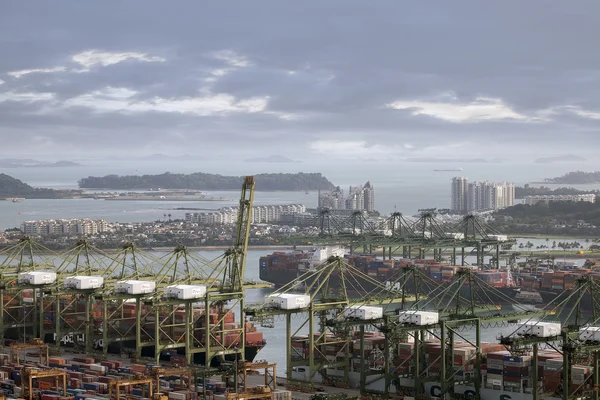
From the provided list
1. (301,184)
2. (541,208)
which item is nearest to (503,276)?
(541,208)

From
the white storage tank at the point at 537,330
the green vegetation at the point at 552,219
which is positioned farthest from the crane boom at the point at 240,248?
the green vegetation at the point at 552,219

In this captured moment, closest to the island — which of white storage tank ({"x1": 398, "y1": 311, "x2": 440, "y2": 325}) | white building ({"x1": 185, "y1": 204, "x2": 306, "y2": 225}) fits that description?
white building ({"x1": 185, "y1": 204, "x2": 306, "y2": 225})

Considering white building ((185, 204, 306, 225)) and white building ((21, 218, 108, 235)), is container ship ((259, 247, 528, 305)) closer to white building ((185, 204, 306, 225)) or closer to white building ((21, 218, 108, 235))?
white building ((21, 218, 108, 235))

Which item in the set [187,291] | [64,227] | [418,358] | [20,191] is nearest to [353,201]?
[64,227]

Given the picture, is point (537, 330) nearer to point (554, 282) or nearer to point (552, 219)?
point (554, 282)

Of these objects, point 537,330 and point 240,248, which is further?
point 240,248

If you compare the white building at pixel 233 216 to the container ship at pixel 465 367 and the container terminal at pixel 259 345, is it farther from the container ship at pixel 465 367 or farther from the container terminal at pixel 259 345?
the container ship at pixel 465 367
